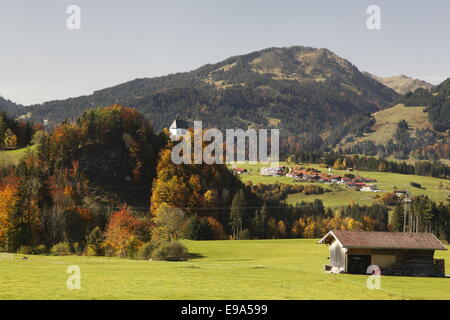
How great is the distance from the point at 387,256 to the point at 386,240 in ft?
5.82

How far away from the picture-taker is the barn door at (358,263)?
5884cm

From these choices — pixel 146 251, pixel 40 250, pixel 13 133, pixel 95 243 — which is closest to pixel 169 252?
pixel 146 251

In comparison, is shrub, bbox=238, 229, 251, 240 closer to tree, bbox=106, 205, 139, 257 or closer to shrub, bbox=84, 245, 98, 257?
tree, bbox=106, 205, 139, 257

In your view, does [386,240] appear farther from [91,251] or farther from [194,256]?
[91,251]

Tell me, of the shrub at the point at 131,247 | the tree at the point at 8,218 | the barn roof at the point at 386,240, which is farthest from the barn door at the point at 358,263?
the tree at the point at 8,218

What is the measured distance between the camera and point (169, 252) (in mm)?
74938

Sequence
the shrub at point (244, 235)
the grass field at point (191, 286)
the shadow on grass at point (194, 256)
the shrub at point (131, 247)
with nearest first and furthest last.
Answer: the grass field at point (191, 286) → the shrub at point (131, 247) → the shadow on grass at point (194, 256) → the shrub at point (244, 235)

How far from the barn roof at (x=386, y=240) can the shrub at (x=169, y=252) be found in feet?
77.5

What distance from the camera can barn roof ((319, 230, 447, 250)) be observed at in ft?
193

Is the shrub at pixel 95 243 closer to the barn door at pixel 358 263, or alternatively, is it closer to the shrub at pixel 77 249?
the shrub at pixel 77 249

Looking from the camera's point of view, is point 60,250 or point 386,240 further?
point 60,250
